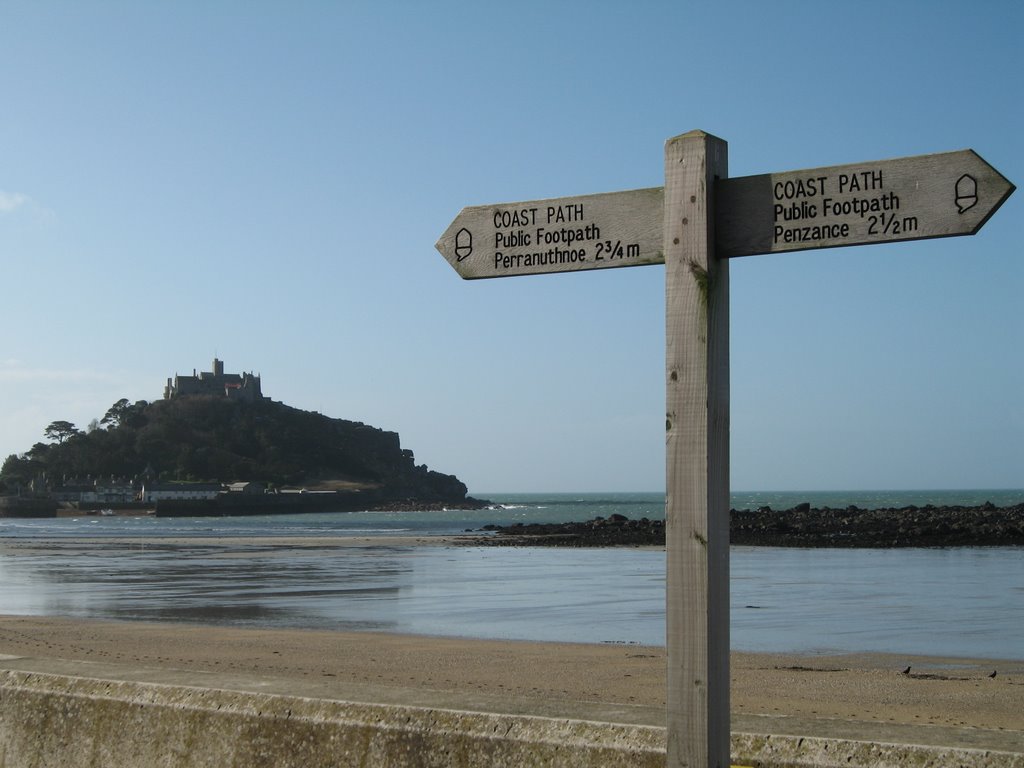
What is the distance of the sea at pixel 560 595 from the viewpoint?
16.8m

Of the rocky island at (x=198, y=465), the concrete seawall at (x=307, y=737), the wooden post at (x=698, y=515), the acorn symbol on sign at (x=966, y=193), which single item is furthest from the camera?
the rocky island at (x=198, y=465)

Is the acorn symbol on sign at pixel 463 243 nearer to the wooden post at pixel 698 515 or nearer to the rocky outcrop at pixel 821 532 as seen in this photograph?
the wooden post at pixel 698 515

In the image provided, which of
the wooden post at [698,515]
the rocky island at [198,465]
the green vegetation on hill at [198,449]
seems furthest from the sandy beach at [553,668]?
the green vegetation on hill at [198,449]

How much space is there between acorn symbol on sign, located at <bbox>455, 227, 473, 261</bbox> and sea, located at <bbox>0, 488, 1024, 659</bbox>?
11793 millimetres

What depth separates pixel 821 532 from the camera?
5409 cm

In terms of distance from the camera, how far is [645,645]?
15328 millimetres

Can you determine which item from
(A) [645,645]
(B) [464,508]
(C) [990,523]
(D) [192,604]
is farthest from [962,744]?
(B) [464,508]

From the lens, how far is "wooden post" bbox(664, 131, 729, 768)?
137 inches

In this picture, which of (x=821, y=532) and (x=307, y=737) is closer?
(x=307, y=737)

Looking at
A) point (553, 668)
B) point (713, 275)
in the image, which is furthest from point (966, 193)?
point (553, 668)

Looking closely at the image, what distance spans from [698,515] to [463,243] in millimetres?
1359

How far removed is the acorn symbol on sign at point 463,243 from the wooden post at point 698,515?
0.90 m

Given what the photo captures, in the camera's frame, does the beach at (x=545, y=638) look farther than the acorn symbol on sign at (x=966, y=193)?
Yes

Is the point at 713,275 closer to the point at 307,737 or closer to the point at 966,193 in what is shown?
the point at 966,193
